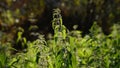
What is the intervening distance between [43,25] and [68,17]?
0.48 meters

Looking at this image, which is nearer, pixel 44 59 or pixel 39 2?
pixel 44 59

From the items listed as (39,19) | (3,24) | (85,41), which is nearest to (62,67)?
(85,41)

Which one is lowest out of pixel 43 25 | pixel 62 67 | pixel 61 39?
pixel 62 67

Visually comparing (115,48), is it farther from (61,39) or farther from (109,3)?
(109,3)

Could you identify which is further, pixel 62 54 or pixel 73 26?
pixel 73 26

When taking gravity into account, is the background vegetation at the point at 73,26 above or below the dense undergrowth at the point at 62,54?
above

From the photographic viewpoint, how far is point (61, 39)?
3.06 m

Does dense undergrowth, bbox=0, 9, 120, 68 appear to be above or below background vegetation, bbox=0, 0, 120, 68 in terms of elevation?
below

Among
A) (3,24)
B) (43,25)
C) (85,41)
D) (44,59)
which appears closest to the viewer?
(44,59)

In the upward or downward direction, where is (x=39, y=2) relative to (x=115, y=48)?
upward

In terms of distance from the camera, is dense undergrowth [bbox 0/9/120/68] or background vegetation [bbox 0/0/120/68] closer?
dense undergrowth [bbox 0/9/120/68]

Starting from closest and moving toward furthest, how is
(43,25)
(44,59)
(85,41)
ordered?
(44,59) < (85,41) < (43,25)

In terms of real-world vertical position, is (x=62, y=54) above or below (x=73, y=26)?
below

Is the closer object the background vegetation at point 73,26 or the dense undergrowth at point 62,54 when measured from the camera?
the dense undergrowth at point 62,54
